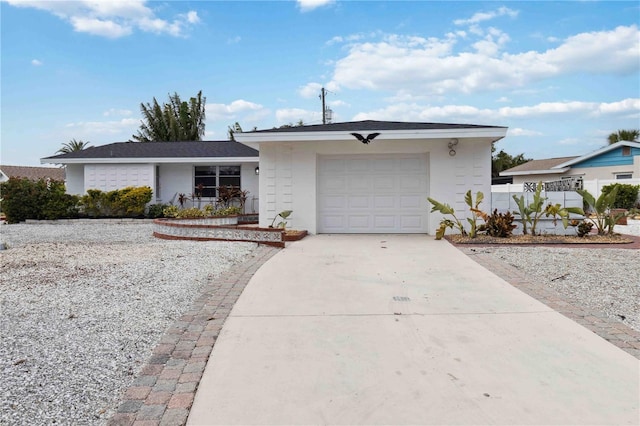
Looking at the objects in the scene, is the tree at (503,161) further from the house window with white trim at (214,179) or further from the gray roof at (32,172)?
the gray roof at (32,172)

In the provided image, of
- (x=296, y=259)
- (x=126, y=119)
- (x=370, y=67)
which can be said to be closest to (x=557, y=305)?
(x=296, y=259)

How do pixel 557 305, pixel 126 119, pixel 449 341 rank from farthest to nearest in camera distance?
pixel 126 119
pixel 557 305
pixel 449 341

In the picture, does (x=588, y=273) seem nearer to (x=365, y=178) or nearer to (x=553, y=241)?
(x=553, y=241)

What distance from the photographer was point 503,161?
43.2 meters

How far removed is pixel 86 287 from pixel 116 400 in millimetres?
3247

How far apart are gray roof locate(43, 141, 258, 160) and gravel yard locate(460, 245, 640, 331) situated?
12.0m

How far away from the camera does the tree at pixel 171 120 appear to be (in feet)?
114

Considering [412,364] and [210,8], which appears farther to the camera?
[210,8]

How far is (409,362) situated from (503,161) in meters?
44.2

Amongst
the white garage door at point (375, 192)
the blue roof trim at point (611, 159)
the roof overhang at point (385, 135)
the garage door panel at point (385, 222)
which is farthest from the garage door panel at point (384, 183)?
the blue roof trim at point (611, 159)

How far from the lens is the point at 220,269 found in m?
6.79

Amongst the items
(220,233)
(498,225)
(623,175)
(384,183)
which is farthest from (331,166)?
(623,175)

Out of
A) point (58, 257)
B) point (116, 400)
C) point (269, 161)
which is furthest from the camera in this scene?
point (269, 161)

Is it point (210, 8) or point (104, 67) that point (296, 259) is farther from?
point (104, 67)
